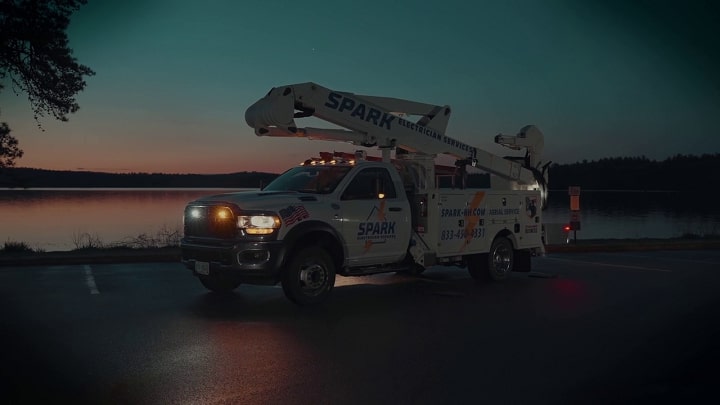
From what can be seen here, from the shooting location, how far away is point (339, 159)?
422 inches

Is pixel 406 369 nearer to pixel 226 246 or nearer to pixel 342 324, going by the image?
pixel 342 324

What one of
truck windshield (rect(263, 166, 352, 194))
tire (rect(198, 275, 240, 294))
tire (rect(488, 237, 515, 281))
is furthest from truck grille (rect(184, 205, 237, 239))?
tire (rect(488, 237, 515, 281))

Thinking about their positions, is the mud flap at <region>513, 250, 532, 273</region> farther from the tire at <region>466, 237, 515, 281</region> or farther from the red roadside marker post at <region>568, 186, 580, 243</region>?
the red roadside marker post at <region>568, 186, 580, 243</region>

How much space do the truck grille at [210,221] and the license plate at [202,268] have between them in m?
0.41

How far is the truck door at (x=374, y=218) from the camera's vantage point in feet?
31.7

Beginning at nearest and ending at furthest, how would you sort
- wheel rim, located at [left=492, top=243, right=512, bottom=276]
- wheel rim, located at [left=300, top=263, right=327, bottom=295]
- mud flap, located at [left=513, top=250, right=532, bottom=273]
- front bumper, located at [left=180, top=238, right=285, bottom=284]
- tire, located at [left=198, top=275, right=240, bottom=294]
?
front bumper, located at [left=180, top=238, right=285, bottom=284] → wheel rim, located at [left=300, top=263, right=327, bottom=295] → tire, located at [left=198, top=275, right=240, bottom=294] → wheel rim, located at [left=492, top=243, right=512, bottom=276] → mud flap, located at [left=513, top=250, right=532, bottom=273]

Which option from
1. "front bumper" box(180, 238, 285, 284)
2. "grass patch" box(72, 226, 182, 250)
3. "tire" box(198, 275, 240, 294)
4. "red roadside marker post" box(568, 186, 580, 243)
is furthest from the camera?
"grass patch" box(72, 226, 182, 250)

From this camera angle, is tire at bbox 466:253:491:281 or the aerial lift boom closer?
the aerial lift boom

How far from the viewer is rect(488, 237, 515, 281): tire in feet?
39.7

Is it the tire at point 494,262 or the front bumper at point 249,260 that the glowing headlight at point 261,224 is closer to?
the front bumper at point 249,260

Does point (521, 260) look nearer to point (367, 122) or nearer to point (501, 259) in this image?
point (501, 259)

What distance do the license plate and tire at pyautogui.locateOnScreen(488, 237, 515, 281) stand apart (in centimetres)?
547

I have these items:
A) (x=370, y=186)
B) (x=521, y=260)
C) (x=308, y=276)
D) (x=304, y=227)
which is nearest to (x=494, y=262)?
(x=521, y=260)

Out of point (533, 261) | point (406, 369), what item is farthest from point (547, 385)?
point (533, 261)
